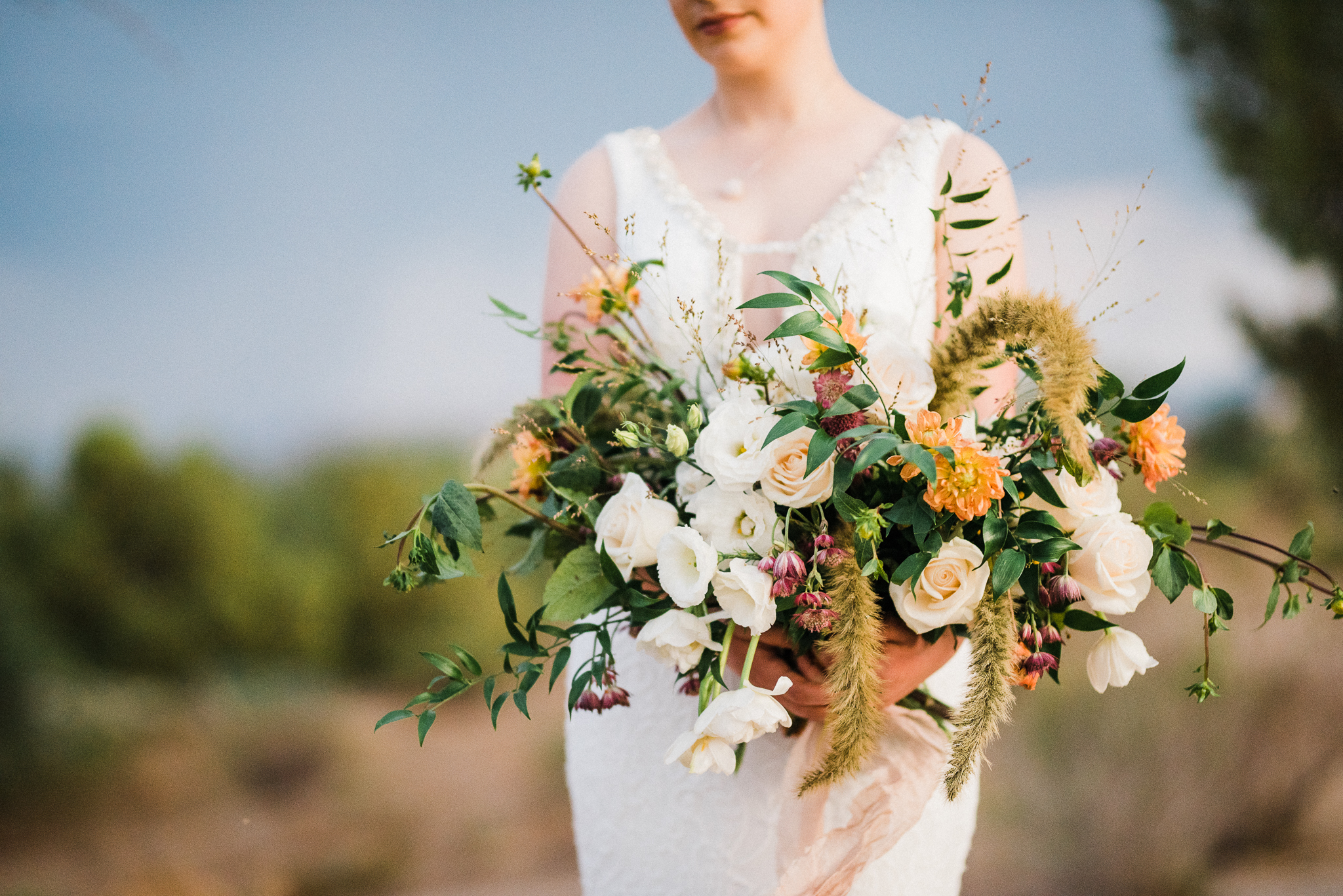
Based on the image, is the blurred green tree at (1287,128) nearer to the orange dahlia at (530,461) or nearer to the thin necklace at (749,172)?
the thin necklace at (749,172)

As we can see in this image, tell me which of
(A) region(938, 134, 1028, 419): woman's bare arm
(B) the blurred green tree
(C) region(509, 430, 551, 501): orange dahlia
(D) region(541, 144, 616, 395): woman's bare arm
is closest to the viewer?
(C) region(509, 430, 551, 501): orange dahlia

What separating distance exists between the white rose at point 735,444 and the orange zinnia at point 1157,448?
0.29 metres

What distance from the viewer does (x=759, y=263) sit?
44.3 inches

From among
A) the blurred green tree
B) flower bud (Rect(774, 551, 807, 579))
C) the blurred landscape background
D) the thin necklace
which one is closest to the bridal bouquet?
flower bud (Rect(774, 551, 807, 579))

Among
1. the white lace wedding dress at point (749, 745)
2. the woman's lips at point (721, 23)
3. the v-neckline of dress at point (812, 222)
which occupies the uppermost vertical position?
the woman's lips at point (721, 23)

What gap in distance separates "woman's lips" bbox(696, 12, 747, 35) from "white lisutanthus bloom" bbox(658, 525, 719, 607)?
2.28 feet

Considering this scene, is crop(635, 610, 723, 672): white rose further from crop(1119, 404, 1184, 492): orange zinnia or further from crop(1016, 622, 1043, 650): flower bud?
crop(1119, 404, 1184, 492): orange zinnia

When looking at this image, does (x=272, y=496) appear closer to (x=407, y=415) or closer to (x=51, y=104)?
(x=407, y=415)

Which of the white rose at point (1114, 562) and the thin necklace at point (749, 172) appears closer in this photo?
the white rose at point (1114, 562)

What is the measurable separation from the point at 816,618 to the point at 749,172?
74cm

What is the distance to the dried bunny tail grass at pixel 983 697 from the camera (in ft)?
2.15

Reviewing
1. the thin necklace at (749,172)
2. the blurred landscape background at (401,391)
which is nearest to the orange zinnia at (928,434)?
the thin necklace at (749,172)

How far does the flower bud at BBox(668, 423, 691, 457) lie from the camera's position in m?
0.70

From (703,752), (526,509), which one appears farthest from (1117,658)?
(526,509)
